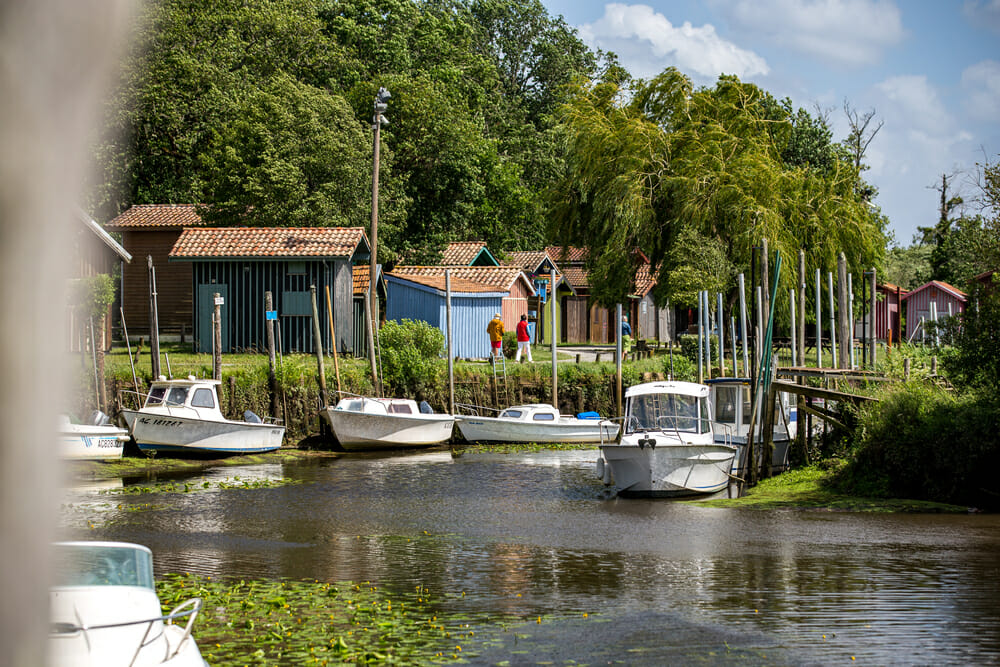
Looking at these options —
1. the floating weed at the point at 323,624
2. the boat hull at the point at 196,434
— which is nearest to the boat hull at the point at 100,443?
the boat hull at the point at 196,434

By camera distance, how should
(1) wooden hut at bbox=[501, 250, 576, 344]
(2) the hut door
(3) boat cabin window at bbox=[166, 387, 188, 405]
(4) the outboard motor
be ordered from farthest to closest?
(1) wooden hut at bbox=[501, 250, 576, 344] < (2) the hut door < (3) boat cabin window at bbox=[166, 387, 188, 405] < (4) the outboard motor

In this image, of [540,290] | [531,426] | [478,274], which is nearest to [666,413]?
[531,426]

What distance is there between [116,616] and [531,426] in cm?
2523

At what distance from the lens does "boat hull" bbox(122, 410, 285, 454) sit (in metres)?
27.8

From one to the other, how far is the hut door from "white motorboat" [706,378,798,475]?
19.5 m

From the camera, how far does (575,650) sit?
32.6ft

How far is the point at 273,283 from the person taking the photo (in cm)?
3772

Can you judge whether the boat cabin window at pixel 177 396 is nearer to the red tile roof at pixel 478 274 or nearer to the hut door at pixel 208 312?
the hut door at pixel 208 312

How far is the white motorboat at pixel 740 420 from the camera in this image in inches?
939

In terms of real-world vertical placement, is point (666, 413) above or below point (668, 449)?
above

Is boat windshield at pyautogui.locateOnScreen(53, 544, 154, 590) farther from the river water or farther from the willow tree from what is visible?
the willow tree

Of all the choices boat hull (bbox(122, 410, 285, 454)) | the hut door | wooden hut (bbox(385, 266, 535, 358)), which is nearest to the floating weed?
boat hull (bbox(122, 410, 285, 454))

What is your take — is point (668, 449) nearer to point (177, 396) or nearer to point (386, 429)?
point (386, 429)

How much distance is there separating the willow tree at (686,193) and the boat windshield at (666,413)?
44.0ft
